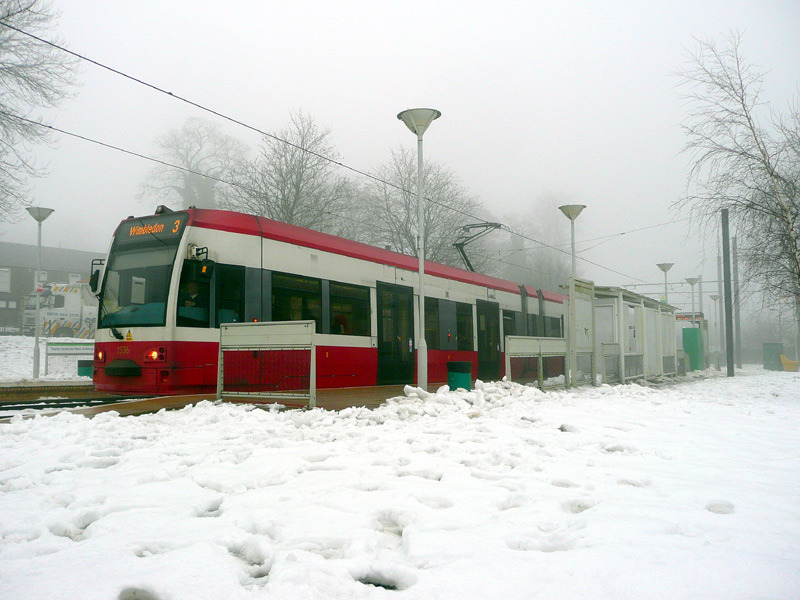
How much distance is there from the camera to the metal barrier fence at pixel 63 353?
19.8 m

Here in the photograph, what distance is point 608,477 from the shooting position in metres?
4.64

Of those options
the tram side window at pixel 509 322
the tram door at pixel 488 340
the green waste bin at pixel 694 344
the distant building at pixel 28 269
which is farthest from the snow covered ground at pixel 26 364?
the distant building at pixel 28 269

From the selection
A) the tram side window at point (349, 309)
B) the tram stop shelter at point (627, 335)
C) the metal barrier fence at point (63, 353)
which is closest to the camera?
the tram side window at point (349, 309)

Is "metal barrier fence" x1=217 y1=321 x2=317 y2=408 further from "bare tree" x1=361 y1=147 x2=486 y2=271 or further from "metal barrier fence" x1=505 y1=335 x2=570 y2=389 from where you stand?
"bare tree" x1=361 y1=147 x2=486 y2=271

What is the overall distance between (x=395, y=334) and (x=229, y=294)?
4.81m

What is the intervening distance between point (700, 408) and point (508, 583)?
8819 millimetres

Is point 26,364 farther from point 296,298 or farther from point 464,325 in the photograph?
point 464,325

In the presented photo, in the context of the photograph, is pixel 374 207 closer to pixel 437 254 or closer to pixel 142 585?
pixel 437 254

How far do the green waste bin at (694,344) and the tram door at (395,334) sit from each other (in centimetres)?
2302

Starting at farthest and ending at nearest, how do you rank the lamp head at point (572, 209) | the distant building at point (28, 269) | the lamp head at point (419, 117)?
the distant building at point (28, 269) → the lamp head at point (572, 209) → the lamp head at point (419, 117)

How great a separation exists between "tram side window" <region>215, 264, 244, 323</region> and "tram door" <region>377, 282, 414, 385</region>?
3919mm

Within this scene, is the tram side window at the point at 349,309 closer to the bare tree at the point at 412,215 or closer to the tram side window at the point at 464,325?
the tram side window at the point at 464,325

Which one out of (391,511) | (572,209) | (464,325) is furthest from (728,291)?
(391,511)

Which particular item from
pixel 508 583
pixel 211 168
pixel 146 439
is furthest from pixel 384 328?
pixel 211 168
